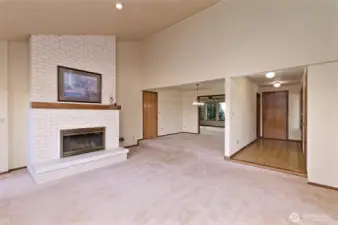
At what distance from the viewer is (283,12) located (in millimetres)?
3650

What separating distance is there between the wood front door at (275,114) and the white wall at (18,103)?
8.16 metres

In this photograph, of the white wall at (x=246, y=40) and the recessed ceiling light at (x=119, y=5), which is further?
the recessed ceiling light at (x=119, y=5)

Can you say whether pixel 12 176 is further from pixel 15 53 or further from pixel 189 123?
pixel 189 123

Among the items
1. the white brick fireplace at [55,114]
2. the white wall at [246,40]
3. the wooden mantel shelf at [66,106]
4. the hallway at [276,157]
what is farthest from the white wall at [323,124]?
the wooden mantel shelf at [66,106]

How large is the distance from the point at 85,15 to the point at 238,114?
4.25 metres

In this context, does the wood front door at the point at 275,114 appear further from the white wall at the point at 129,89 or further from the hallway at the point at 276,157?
the white wall at the point at 129,89

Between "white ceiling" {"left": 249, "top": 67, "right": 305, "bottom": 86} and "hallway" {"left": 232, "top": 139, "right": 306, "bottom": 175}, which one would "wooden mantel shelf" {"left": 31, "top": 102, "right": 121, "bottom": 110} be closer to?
"hallway" {"left": 232, "top": 139, "right": 306, "bottom": 175}

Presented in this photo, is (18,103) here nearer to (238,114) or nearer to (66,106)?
(66,106)

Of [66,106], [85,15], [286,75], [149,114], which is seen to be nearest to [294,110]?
[286,75]

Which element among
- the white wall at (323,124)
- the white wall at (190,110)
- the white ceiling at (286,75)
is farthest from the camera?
the white wall at (190,110)

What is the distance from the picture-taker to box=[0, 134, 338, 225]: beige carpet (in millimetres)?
2268

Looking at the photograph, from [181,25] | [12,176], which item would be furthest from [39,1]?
[181,25]

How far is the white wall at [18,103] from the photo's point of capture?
4.06 metres

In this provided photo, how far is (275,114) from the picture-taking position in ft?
25.5
